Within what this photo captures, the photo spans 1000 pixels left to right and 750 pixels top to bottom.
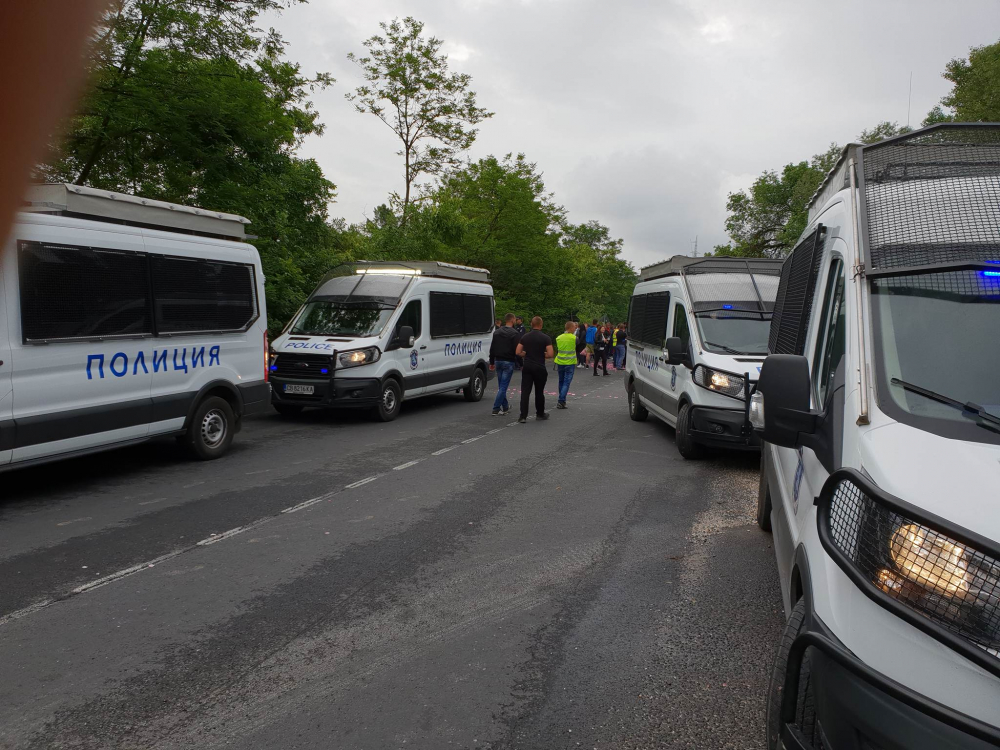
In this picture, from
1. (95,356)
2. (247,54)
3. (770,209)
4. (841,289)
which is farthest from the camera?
(770,209)

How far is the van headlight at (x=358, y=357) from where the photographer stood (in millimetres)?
12336

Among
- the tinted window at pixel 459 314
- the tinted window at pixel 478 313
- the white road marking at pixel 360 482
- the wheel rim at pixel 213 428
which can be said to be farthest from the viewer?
the tinted window at pixel 478 313

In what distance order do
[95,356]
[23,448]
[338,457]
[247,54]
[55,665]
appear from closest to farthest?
[55,665] → [23,448] → [95,356] → [338,457] → [247,54]

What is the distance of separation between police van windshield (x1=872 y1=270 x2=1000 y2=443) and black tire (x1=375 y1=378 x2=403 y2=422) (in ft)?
33.2

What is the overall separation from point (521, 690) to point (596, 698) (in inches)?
13.7

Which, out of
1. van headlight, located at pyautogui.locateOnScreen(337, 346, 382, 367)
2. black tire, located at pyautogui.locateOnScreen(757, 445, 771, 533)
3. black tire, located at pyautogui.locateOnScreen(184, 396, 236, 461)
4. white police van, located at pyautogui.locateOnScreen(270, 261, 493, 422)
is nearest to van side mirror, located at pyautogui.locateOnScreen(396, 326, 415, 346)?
white police van, located at pyautogui.locateOnScreen(270, 261, 493, 422)

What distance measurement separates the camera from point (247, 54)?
44.9 ft

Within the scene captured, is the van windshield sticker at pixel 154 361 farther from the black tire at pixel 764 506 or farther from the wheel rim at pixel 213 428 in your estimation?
the black tire at pixel 764 506

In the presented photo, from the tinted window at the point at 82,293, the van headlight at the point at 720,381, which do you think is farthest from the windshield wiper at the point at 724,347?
the tinted window at the point at 82,293

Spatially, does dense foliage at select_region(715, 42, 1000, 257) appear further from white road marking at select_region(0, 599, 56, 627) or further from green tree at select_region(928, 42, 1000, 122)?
white road marking at select_region(0, 599, 56, 627)

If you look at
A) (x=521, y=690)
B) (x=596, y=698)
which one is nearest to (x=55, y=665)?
(x=521, y=690)

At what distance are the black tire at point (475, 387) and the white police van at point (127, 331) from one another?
21.9 ft

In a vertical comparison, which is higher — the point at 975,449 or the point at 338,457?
the point at 975,449

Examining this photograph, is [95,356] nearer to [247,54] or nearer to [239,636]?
[239,636]
